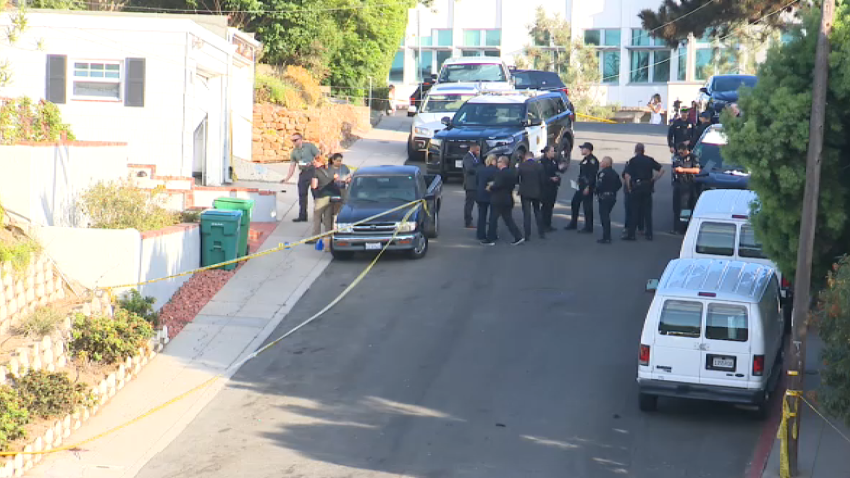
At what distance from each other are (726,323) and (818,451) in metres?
1.83

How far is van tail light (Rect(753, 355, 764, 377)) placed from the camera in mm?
13922

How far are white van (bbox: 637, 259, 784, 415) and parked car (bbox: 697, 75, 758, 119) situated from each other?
57.5 feet

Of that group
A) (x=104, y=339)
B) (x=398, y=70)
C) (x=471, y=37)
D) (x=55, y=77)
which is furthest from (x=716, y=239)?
(x=398, y=70)

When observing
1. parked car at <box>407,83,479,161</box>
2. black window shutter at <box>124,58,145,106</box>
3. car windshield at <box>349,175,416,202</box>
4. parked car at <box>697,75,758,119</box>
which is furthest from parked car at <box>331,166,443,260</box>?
parked car at <box>697,75,758,119</box>

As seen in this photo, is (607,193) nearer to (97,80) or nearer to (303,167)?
(303,167)

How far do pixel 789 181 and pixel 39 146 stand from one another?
11539mm

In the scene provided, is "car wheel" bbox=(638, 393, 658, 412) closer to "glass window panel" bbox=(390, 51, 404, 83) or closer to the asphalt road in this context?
the asphalt road

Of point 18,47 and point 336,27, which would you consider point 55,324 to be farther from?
point 336,27

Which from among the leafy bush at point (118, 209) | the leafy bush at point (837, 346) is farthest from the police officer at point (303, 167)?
the leafy bush at point (837, 346)

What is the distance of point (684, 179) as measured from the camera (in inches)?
897

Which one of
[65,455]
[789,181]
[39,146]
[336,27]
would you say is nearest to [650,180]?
[789,181]

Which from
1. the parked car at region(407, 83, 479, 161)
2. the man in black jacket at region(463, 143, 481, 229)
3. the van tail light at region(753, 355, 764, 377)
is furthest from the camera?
the parked car at region(407, 83, 479, 161)

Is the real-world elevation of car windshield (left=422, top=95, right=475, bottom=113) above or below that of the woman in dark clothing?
above

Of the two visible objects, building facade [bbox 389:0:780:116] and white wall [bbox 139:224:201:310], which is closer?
white wall [bbox 139:224:201:310]
